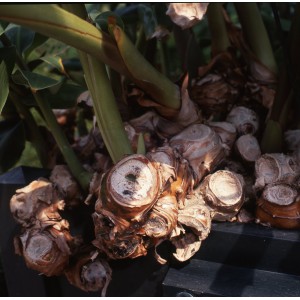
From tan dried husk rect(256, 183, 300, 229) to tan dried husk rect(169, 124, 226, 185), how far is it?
0.09 metres

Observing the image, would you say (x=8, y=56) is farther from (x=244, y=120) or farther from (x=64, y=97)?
(x=244, y=120)

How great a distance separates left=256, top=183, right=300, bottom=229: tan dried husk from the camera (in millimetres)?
629

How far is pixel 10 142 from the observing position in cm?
84

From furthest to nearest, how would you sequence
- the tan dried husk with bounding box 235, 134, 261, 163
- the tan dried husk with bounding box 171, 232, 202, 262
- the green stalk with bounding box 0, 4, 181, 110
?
the tan dried husk with bounding box 235, 134, 261, 163, the tan dried husk with bounding box 171, 232, 202, 262, the green stalk with bounding box 0, 4, 181, 110

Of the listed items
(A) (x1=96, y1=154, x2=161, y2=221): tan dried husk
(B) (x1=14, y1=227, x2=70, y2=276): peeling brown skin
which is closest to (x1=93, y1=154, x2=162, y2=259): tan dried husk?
(A) (x1=96, y1=154, x2=161, y2=221): tan dried husk

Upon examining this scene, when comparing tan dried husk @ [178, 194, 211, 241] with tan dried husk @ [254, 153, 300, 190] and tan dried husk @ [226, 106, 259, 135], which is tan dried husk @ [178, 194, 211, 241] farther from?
tan dried husk @ [226, 106, 259, 135]

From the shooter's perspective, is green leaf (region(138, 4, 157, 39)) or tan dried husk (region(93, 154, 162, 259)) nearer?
tan dried husk (region(93, 154, 162, 259))

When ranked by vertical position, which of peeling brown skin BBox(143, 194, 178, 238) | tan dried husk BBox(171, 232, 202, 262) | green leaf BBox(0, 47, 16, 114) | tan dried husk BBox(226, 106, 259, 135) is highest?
green leaf BBox(0, 47, 16, 114)

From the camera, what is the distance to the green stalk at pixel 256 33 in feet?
2.63

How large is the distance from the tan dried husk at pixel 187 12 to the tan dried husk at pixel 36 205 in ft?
1.02

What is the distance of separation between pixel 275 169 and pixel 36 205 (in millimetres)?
339

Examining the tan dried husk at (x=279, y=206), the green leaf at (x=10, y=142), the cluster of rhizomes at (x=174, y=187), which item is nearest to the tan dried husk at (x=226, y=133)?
the cluster of rhizomes at (x=174, y=187)

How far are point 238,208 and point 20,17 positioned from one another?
36 centimetres

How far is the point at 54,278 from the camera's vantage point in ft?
2.62
